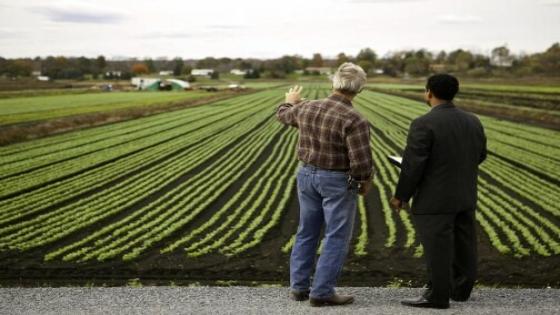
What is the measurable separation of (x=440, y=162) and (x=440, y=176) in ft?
0.35

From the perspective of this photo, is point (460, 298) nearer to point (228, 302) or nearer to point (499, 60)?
point (228, 302)

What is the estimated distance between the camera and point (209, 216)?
11586 mm

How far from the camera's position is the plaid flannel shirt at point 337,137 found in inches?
183

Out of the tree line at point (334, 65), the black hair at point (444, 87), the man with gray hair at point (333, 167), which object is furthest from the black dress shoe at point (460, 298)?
the tree line at point (334, 65)

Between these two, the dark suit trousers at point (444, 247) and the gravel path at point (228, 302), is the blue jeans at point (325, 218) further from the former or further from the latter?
the dark suit trousers at point (444, 247)

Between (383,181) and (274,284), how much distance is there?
327 inches

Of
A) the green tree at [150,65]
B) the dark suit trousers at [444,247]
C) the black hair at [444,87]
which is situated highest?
the black hair at [444,87]

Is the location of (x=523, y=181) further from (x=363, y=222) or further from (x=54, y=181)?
(x=54, y=181)

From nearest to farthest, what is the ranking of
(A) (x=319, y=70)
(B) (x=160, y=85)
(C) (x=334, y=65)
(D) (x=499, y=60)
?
(B) (x=160, y=85)
(D) (x=499, y=60)
(A) (x=319, y=70)
(C) (x=334, y=65)

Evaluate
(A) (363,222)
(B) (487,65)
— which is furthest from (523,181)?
(B) (487,65)

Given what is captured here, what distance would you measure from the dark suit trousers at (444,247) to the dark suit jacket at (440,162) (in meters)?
0.10

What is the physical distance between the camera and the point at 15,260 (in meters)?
8.59

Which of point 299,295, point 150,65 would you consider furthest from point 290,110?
point 150,65

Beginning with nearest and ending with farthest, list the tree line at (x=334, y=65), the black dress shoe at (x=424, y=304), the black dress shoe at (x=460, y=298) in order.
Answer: the black dress shoe at (x=424, y=304) → the black dress shoe at (x=460, y=298) → the tree line at (x=334, y=65)
